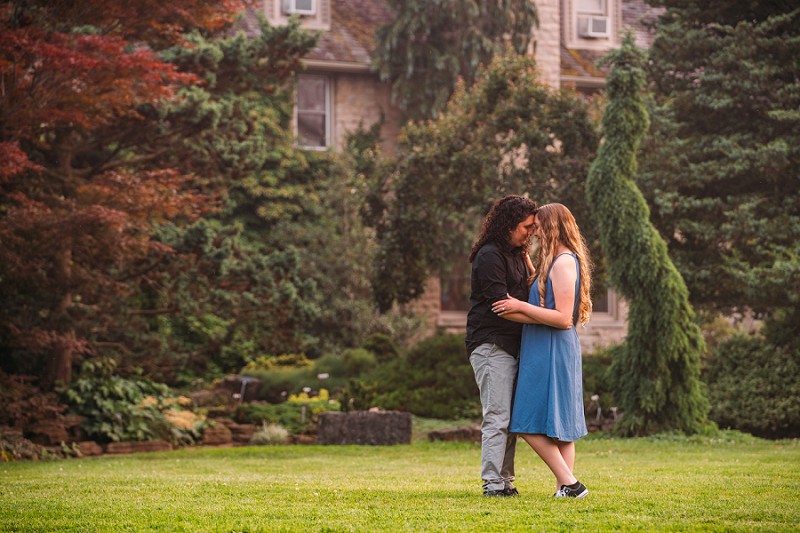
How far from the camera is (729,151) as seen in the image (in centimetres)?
1677

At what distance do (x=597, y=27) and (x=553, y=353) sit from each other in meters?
20.3

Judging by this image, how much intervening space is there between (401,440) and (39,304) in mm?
5379

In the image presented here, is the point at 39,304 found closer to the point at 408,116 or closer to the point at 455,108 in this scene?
the point at 455,108

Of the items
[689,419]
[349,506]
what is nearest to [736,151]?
[689,419]

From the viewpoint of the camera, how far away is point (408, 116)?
24.1 m

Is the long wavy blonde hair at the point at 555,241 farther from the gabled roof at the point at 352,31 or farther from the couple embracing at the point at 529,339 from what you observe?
the gabled roof at the point at 352,31

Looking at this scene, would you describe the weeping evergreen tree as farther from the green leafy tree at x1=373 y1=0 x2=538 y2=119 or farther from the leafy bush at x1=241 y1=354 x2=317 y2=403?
the green leafy tree at x1=373 y1=0 x2=538 y2=119

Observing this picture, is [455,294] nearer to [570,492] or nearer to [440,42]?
[440,42]

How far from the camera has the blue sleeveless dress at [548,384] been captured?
22.7 feet

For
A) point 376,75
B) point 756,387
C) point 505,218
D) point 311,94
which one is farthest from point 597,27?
point 505,218

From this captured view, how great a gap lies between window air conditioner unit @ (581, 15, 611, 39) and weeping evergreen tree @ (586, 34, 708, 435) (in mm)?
10700

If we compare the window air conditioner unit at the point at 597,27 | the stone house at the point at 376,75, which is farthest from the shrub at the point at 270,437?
the window air conditioner unit at the point at 597,27

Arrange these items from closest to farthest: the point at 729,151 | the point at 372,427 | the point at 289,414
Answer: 1. the point at 372,427
2. the point at 729,151
3. the point at 289,414

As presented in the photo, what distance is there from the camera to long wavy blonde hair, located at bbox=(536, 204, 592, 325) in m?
7.07
